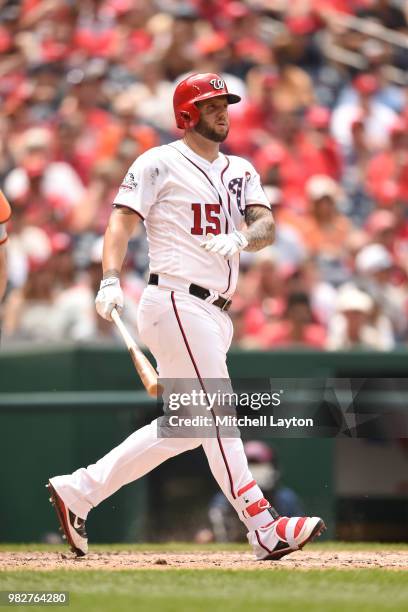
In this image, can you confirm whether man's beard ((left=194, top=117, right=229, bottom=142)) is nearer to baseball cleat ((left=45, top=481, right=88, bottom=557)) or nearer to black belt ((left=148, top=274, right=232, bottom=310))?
black belt ((left=148, top=274, right=232, bottom=310))

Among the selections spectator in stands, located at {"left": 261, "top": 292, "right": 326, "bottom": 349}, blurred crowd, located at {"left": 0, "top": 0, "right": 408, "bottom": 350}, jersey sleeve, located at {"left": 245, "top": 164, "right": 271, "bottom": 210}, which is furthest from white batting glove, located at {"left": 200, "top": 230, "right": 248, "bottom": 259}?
spectator in stands, located at {"left": 261, "top": 292, "right": 326, "bottom": 349}

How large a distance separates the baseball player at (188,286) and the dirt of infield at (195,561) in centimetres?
12

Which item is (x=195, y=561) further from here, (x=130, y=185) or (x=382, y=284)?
(x=382, y=284)

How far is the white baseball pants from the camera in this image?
16.7 ft

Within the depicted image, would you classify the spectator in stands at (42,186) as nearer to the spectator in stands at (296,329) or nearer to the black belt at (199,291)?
the spectator in stands at (296,329)

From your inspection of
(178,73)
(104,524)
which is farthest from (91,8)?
(104,524)

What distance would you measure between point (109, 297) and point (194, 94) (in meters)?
0.96

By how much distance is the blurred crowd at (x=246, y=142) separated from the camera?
8.73 m

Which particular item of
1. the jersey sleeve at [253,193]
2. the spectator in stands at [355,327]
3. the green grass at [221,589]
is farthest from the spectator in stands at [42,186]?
the green grass at [221,589]

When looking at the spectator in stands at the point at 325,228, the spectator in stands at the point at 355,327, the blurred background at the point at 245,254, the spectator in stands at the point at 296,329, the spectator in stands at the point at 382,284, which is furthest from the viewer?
the spectator in stands at the point at 325,228

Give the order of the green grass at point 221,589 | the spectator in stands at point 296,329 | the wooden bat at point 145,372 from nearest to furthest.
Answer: the green grass at point 221,589, the wooden bat at point 145,372, the spectator in stands at point 296,329

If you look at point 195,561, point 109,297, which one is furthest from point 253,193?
point 195,561

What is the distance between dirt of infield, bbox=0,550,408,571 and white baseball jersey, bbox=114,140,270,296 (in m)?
1.13

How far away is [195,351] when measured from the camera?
5145 mm
